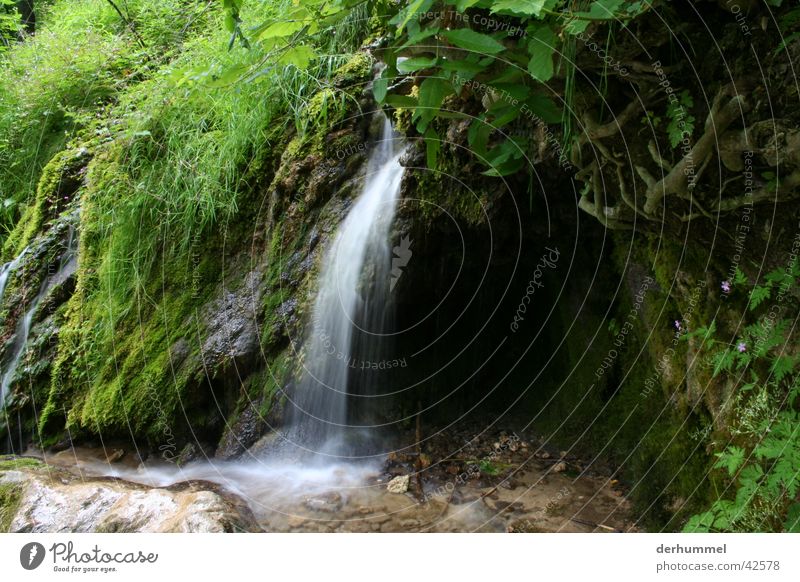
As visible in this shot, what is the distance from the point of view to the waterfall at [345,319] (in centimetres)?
186

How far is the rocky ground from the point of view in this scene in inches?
53.7

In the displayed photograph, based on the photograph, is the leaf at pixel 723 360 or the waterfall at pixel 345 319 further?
Result: the waterfall at pixel 345 319

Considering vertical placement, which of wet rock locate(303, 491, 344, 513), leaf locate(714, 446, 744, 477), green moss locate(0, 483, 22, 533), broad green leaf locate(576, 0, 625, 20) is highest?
broad green leaf locate(576, 0, 625, 20)

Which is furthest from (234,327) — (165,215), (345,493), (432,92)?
(432,92)

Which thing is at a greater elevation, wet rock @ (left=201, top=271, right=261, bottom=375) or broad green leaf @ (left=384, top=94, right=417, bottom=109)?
broad green leaf @ (left=384, top=94, right=417, bottom=109)

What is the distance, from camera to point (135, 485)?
5.20 feet

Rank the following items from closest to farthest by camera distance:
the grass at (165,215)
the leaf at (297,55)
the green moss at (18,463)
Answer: the leaf at (297,55), the green moss at (18,463), the grass at (165,215)

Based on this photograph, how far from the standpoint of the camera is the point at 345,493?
1620 millimetres

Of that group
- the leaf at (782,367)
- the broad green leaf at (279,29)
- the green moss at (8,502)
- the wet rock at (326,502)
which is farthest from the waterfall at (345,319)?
the leaf at (782,367)

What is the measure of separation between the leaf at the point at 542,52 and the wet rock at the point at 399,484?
1.22m

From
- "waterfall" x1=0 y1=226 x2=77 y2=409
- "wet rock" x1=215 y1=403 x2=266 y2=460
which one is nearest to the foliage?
"wet rock" x1=215 y1=403 x2=266 y2=460

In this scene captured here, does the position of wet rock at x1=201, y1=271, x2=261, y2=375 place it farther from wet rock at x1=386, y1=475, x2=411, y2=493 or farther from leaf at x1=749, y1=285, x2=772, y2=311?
leaf at x1=749, y1=285, x2=772, y2=311

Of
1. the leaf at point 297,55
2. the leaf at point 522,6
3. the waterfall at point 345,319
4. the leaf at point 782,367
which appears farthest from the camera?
the waterfall at point 345,319

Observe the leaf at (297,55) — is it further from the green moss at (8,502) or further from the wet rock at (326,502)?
the green moss at (8,502)
